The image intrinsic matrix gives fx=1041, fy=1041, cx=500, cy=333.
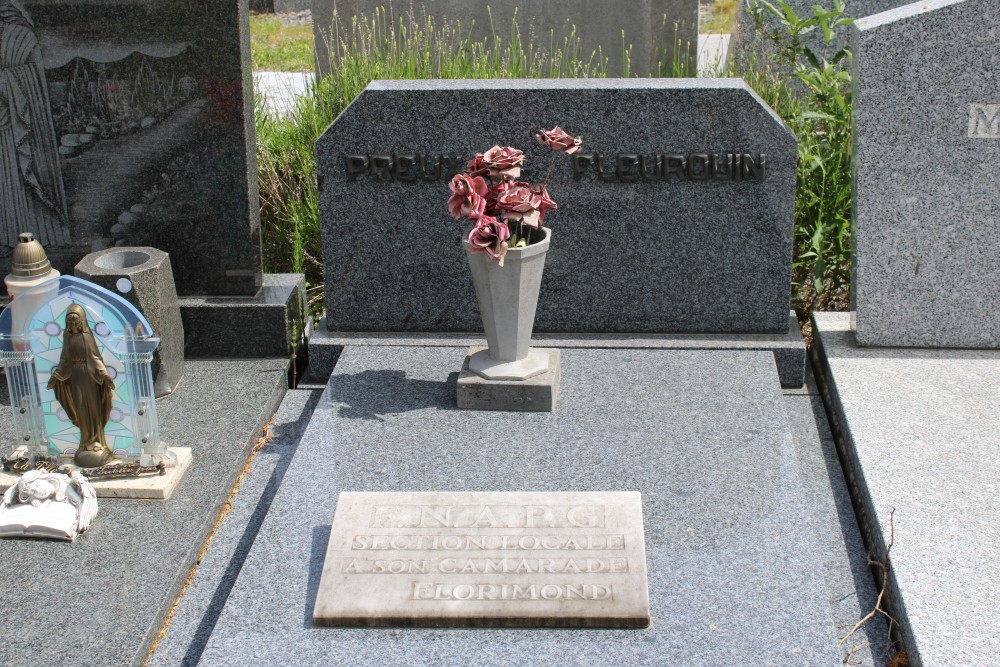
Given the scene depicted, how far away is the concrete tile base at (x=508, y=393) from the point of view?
361cm

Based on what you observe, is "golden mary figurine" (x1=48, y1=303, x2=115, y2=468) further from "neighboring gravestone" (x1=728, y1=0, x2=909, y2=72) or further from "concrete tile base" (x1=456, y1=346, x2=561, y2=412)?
"neighboring gravestone" (x1=728, y1=0, x2=909, y2=72)

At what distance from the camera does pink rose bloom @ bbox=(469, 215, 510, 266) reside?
3363 millimetres

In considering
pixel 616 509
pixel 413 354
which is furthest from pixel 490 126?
pixel 616 509

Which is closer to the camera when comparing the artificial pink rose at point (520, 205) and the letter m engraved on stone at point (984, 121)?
the artificial pink rose at point (520, 205)

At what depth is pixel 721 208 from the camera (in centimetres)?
402

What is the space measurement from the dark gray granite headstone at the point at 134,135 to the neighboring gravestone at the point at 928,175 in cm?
245

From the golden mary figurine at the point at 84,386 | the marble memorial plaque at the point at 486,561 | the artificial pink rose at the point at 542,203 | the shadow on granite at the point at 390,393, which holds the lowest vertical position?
the marble memorial plaque at the point at 486,561

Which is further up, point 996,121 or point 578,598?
point 996,121

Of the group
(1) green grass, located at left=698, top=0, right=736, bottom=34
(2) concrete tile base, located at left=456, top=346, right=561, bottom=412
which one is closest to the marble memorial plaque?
(2) concrete tile base, located at left=456, top=346, right=561, bottom=412

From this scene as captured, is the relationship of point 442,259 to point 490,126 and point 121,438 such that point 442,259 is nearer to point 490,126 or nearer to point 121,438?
point 490,126

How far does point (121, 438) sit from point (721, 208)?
233 centimetres

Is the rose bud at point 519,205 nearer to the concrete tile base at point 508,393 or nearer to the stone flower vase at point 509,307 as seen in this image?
the stone flower vase at point 509,307

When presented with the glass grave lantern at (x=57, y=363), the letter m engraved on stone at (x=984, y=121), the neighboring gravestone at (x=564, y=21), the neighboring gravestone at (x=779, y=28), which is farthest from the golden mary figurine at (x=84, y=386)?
the neighboring gravestone at (x=564, y=21)

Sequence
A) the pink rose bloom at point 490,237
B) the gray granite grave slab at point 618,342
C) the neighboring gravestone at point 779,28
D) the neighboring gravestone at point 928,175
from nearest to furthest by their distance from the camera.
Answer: the pink rose bloom at point 490,237, the neighboring gravestone at point 928,175, the gray granite grave slab at point 618,342, the neighboring gravestone at point 779,28
